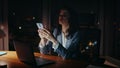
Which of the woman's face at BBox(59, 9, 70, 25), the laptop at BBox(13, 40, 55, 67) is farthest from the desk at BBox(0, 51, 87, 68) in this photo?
the woman's face at BBox(59, 9, 70, 25)

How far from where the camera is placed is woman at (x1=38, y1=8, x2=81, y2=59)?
2.54m

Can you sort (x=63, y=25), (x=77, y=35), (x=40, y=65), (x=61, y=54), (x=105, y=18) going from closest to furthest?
(x=40, y=65)
(x=61, y=54)
(x=77, y=35)
(x=63, y=25)
(x=105, y=18)

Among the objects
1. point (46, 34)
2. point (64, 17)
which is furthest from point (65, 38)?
point (46, 34)

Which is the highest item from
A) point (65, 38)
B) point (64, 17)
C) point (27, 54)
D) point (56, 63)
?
point (64, 17)

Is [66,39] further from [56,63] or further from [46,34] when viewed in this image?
[56,63]

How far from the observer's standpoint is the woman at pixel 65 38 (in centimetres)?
254

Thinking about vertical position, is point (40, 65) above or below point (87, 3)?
below

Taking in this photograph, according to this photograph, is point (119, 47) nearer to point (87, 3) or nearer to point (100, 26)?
point (100, 26)

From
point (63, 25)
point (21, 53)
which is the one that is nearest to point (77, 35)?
point (63, 25)

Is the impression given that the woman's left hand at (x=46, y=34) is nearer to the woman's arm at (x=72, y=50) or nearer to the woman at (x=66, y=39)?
the woman at (x=66, y=39)

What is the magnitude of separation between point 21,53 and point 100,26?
2867mm

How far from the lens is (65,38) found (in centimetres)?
300

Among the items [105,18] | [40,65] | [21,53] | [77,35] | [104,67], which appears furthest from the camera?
[105,18]

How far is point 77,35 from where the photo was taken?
287 centimetres
